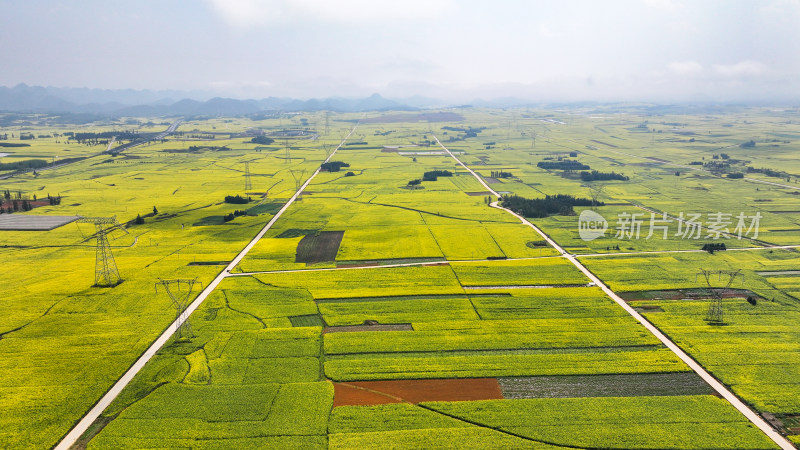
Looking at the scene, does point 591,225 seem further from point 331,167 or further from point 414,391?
point 331,167

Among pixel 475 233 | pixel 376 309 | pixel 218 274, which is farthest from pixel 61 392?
pixel 475 233

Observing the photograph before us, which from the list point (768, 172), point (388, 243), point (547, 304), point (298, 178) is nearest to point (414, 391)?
point (547, 304)

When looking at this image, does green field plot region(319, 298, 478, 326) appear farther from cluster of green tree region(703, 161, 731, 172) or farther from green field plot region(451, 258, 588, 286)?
cluster of green tree region(703, 161, 731, 172)

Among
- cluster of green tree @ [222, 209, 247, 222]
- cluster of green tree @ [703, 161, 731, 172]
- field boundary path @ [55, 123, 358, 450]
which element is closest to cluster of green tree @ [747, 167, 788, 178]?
cluster of green tree @ [703, 161, 731, 172]

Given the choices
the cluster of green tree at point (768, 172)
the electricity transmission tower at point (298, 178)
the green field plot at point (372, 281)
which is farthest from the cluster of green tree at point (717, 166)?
the electricity transmission tower at point (298, 178)

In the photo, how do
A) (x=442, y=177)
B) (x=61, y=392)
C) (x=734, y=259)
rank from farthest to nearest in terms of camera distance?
(x=442, y=177), (x=734, y=259), (x=61, y=392)

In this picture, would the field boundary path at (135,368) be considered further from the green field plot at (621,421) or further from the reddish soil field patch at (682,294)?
the reddish soil field patch at (682,294)

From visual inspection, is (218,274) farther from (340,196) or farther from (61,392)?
(340,196)

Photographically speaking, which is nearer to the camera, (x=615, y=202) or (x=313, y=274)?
(x=313, y=274)
